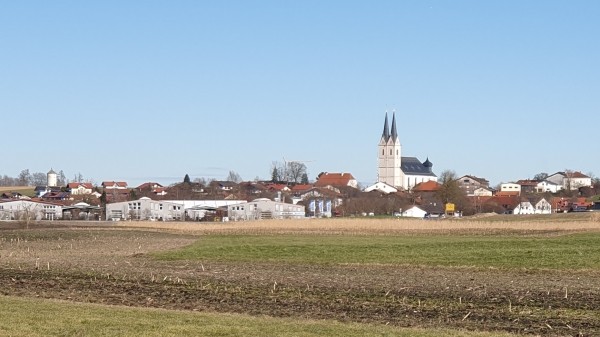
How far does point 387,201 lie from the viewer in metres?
186

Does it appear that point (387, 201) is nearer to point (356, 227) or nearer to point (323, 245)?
point (356, 227)

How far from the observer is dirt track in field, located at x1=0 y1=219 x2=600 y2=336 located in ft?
81.9

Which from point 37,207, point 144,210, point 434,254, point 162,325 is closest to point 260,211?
point 144,210

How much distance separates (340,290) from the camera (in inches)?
1267

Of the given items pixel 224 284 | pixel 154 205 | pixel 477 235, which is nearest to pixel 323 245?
pixel 477 235

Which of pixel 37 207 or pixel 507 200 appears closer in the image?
pixel 37 207

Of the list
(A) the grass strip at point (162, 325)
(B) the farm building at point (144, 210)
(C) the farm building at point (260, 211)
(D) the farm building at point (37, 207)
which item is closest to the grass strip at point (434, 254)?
(A) the grass strip at point (162, 325)

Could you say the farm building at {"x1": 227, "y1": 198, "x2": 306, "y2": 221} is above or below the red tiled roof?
below

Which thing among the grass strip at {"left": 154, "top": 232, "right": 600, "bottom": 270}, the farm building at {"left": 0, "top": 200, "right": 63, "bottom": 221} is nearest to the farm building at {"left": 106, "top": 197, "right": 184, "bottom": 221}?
the farm building at {"left": 0, "top": 200, "right": 63, "bottom": 221}

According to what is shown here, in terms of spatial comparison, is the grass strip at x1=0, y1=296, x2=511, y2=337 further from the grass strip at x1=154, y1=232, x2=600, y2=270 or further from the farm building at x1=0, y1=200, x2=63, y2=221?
the farm building at x1=0, y1=200, x2=63, y2=221

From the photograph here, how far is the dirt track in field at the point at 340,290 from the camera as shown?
2497cm

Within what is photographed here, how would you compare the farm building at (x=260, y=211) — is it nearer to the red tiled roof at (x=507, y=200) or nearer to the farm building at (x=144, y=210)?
the farm building at (x=144, y=210)

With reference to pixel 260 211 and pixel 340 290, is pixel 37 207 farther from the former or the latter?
pixel 340 290

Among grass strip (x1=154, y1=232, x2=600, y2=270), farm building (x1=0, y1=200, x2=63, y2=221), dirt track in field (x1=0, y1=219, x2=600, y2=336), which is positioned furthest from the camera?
farm building (x1=0, y1=200, x2=63, y2=221)
